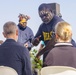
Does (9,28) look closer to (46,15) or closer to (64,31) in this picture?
(64,31)

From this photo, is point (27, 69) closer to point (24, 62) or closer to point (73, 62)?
point (24, 62)

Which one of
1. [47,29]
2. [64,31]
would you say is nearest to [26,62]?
[64,31]

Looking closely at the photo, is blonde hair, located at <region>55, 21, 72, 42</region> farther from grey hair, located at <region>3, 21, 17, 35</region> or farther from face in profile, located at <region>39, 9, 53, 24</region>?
face in profile, located at <region>39, 9, 53, 24</region>

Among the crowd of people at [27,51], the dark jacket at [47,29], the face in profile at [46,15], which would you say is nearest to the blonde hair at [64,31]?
the crowd of people at [27,51]

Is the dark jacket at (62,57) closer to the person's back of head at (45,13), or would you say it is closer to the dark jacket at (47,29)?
the dark jacket at (47,29)

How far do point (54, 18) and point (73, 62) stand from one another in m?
2.37

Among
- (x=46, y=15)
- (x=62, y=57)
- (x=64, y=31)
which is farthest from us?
(x=46, y=15)

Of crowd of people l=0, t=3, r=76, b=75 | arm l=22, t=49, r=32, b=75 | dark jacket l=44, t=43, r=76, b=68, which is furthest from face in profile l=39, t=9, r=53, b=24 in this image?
dark jacket l=44, t=43, r=76, b=68

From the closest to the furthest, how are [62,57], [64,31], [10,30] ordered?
1. [62,57]
2. [64,31]
3. [10,30]

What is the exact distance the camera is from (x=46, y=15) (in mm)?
6559

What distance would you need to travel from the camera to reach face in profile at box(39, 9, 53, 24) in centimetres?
653

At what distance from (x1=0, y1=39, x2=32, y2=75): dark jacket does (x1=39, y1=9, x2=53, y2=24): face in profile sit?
200 centimetres

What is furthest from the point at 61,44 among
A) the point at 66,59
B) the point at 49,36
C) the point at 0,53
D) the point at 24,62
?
the point at 49,36

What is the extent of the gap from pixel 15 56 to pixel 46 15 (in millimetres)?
2176
